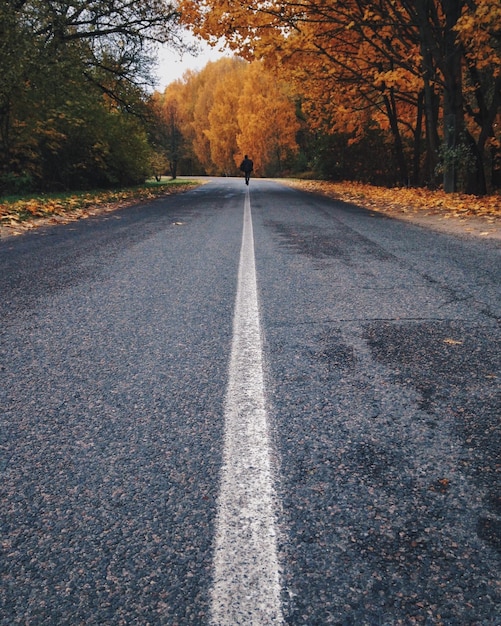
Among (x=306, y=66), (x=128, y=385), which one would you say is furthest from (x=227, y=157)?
(x=128, y=385)

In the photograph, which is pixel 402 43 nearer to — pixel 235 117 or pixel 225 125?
pixel 225 125

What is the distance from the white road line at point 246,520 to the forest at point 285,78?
11.5m

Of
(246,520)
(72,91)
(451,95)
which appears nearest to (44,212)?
(72,91)

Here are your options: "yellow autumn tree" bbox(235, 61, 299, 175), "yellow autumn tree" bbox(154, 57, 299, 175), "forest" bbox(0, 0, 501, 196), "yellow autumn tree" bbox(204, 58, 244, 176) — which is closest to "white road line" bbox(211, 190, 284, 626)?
"forest" bbox(0, 0, 501, 196)

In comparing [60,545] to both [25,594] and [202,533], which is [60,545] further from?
[202,533]

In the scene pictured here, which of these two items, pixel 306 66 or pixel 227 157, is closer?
pixel 306 66

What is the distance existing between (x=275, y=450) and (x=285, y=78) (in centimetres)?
2163

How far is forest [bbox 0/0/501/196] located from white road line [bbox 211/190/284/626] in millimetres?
11457

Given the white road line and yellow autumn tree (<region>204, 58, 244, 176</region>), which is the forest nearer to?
the white road line

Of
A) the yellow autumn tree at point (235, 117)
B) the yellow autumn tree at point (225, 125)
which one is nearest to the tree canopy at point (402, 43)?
the yellow autumn tree at point (235, 117)

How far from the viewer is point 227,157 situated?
3036 inches

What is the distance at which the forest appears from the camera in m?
14.2

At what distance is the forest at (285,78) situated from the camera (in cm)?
1423

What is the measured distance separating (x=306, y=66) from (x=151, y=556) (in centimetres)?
2144
